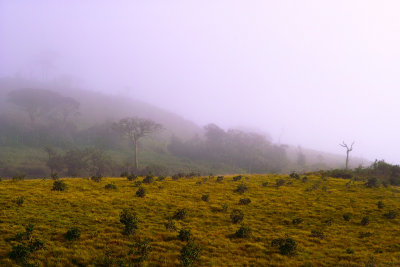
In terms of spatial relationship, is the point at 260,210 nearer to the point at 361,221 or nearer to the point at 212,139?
the point at 361,221

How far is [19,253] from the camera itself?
11.5 m

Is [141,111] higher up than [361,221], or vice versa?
[141,111]

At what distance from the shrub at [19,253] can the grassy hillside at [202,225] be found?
22 centimetres

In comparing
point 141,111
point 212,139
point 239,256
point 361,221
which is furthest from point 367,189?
point 141,111

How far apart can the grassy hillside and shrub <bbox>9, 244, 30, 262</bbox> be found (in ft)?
0.73

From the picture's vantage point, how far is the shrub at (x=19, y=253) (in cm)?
1133

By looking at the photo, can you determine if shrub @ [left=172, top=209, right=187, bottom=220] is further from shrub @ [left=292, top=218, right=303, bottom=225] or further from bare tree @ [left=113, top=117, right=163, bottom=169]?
bare tree @ [left=113, top=117, right=163, bottom=169]

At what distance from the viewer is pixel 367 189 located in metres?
30.5

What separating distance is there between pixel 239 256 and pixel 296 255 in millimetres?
3339

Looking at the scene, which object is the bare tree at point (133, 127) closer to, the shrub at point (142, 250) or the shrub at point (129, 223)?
the shrub at point (129, 223)

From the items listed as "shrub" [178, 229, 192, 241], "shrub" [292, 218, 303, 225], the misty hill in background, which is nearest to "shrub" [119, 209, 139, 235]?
"shrub" [178, 229, 192, 241]

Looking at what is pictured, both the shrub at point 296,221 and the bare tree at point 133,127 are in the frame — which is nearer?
the shrub at point 296,221

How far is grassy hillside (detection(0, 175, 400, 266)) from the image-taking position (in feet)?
41.6

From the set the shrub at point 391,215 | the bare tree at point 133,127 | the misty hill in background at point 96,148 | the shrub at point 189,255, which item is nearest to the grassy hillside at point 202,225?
the shrub at point 189,255
